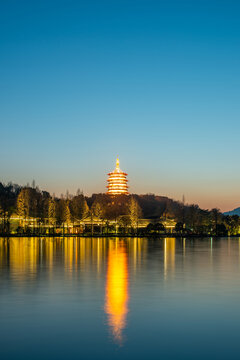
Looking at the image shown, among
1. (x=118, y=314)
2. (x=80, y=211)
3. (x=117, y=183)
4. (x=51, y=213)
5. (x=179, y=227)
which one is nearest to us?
(x=118, y=314)

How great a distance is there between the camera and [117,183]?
156125mm

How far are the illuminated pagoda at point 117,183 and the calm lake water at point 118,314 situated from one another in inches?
5164

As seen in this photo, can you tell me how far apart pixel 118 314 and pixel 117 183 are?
14282 cm

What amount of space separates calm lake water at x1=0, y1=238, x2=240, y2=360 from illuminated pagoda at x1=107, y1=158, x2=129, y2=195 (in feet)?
430

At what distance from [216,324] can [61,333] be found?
4715mm

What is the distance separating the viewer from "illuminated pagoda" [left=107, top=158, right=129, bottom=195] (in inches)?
6122

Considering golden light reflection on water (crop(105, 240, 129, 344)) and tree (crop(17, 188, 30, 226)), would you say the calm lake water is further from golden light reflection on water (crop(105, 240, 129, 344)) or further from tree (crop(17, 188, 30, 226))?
tree (crop(17, 188, 30, 226))

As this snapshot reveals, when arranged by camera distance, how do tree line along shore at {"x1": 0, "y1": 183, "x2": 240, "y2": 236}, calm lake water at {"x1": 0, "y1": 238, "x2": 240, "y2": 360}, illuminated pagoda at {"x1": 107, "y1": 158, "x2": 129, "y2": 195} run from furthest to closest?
illuminated pagoda at {"x1": 107, "y1": 158, "x2": 129, "y2": 195} < tree line along shore at {"x1": 0, "y1": 183, "x2": 240, "y2": 236} < calm lake water at {"x1": 0, "y1": 238, "x2": 240, "y2": 360}

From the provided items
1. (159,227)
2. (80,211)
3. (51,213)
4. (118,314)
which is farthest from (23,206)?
(118,314)

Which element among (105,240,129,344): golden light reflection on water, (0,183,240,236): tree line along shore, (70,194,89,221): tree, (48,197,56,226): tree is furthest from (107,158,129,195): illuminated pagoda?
(105,240,129,344): golden light reflection on water

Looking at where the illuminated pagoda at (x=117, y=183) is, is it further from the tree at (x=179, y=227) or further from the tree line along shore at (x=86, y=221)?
the tree at (x=179, y=227)

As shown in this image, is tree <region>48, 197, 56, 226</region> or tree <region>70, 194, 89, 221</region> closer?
tree <region>48, 197, 56, 226</region>

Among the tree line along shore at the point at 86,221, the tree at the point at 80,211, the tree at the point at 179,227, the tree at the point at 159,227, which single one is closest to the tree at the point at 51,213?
the tree line along shore at the point at 86,221

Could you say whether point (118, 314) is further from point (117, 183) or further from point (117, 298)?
point (117, 183)
